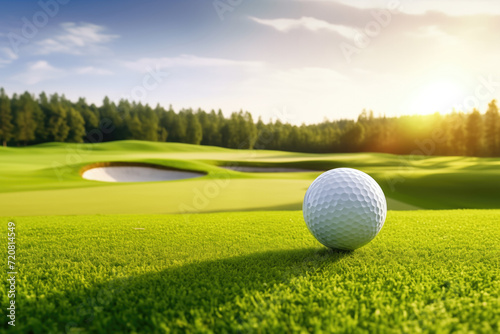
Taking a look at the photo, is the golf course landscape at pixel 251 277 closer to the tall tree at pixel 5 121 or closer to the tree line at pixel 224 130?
the tree line at pixel 224 130

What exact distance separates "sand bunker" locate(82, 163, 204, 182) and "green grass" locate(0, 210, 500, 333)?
19.0 meters

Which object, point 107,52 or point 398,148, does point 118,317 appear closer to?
point 107,52

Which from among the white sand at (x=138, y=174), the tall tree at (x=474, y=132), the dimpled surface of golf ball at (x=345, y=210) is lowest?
the white sand at (x=138, y=174)

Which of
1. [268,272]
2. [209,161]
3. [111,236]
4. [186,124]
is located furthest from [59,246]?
[186,124]

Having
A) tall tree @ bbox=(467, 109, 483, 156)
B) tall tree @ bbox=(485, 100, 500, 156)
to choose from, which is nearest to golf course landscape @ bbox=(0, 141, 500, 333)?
tall tree @ bbox=(485, 100, 500, 156)

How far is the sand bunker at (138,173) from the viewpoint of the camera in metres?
23.7

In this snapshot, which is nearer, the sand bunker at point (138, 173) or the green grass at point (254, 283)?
the green grass at point (254, 283)

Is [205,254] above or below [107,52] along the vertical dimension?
below

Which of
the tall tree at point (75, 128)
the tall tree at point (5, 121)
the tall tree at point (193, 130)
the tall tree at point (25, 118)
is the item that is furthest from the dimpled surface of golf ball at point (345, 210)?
the tall tree at point (193, 130)

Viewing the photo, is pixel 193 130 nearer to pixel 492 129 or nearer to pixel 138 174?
pixel 138 174

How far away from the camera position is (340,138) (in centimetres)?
7469

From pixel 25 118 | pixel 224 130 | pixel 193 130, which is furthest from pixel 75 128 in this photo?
pixel 224 130

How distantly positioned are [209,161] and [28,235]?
27953 mm

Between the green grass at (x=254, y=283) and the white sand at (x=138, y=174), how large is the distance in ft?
62.2
